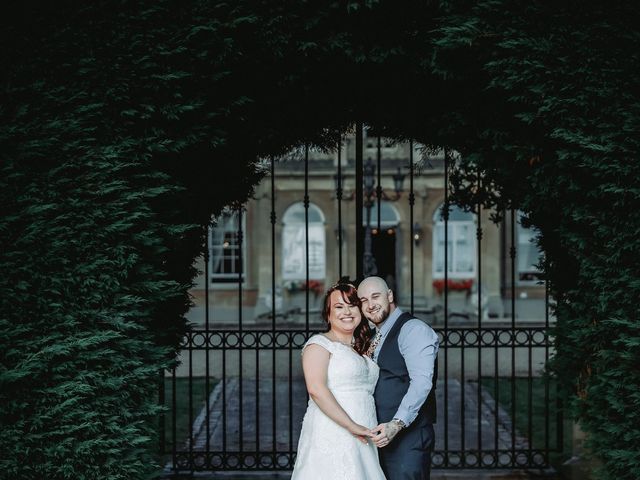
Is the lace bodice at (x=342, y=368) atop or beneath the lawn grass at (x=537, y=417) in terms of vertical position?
atop

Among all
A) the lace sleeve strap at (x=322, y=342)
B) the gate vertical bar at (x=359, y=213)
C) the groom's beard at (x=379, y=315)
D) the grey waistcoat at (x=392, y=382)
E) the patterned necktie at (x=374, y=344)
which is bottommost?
the grey waistcoat at (x=392, y=382)

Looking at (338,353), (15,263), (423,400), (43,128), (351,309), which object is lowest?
(423,400)

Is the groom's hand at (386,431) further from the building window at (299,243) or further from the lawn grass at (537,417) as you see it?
the building window at (299,243)

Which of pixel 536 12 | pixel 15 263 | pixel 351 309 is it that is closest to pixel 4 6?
pixel 15 263

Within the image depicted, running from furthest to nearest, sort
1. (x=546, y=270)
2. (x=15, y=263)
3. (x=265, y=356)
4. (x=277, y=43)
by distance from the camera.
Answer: (x=265, y=356) < (x=546, y=270) < (x=277, y=43) < (x=15, y=263)

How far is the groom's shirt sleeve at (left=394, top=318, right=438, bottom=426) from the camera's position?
4.08 m

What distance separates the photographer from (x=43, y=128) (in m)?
3.54

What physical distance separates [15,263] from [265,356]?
12644 millimetres

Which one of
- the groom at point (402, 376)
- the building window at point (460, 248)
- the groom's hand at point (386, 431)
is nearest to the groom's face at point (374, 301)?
the groom at point (402, 376)

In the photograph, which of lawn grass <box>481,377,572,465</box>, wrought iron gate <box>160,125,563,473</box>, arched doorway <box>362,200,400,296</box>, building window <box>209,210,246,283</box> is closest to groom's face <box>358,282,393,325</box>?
wrought iron gate <box>160,125,563,473</box>

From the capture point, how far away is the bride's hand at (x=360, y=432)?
395 centimetres

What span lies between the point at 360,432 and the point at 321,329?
11.9 metres

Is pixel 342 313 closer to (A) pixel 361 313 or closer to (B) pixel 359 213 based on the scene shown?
(A) pixel 361 313

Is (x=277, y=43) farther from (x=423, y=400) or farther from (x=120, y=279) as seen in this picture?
(x=423, y=400)
